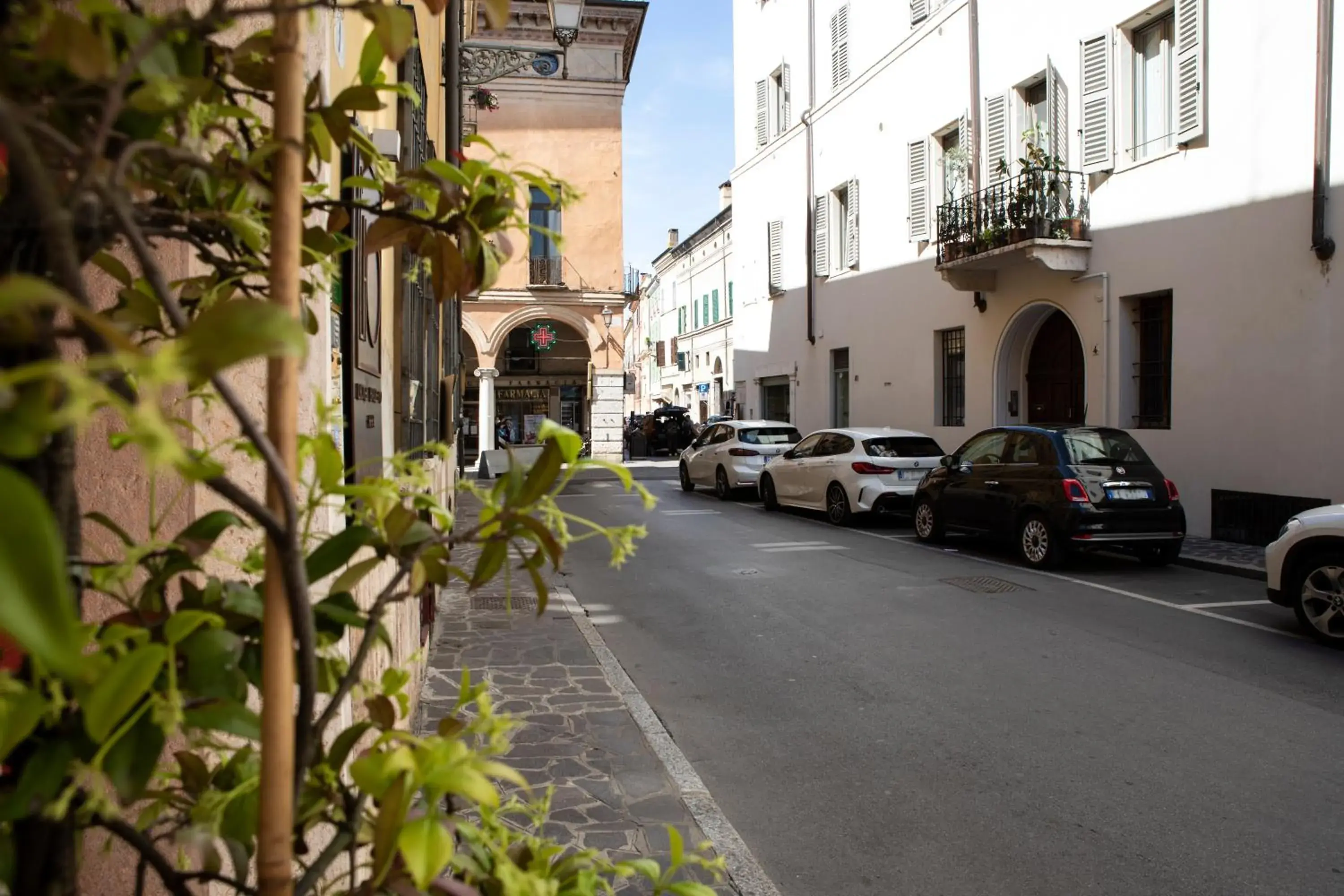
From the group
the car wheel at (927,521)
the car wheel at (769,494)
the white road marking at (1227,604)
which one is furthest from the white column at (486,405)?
the white road marking at (1227,604)

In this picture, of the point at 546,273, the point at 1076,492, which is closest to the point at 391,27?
the point at 1076,492

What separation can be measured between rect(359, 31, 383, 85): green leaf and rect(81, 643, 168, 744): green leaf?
650 millimetres

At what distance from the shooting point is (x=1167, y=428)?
13.7m

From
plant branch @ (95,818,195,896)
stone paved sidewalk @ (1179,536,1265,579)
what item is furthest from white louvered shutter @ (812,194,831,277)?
plant branch @ (95,818,195,896)

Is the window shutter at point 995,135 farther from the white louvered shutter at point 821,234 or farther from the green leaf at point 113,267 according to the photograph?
the green leaf at point 113,267

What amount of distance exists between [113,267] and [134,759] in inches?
22.5

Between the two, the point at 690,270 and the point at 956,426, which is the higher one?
the point at 690,270

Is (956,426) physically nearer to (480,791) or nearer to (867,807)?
(867,807)

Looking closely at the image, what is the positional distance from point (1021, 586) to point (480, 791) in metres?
9.68

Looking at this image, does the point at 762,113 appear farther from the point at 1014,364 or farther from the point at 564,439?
the point at 564,439

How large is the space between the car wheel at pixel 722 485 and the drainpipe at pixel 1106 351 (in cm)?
710

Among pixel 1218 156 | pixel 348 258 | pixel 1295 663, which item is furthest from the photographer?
pixel 1218 156

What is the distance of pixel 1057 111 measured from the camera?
15.8 meters

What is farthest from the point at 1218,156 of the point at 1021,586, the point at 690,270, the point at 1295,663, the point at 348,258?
the point at 690,270
